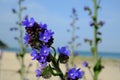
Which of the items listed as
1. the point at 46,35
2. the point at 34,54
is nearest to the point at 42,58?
the point at 34,54

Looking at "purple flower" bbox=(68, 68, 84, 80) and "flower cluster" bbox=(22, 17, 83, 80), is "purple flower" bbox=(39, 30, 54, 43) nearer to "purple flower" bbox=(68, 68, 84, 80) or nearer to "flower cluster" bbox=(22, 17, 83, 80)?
"flower cluster" bbox=(22, 17, 83, 80)

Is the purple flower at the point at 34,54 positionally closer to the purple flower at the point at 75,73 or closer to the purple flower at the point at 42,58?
the purple flower at the point at 42,58

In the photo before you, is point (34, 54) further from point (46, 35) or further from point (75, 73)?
point (75, 73)

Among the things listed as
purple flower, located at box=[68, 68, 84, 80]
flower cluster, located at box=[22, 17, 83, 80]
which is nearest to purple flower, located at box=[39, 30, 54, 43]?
flower cluster, located at box=[22, 17, 83, 80]

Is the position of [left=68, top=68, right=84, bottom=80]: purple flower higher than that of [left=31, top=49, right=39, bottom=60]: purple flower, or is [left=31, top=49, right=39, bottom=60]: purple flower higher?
[left=31, top=49, right=39, bottom=60]: purple flower

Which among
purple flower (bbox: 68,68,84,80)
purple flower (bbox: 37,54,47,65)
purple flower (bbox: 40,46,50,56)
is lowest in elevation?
purple flower (bbox: 68,68,84,80)

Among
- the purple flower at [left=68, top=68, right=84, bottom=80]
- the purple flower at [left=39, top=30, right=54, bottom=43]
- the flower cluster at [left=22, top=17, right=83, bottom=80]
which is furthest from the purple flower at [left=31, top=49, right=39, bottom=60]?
the purple flower at [left=68, top=68, right=84, bottom=80]

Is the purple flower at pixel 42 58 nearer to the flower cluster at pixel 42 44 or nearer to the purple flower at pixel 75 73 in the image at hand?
the flower cluster at pixel 42 44

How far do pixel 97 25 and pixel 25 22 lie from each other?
376cm

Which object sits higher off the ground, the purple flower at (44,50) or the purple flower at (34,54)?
the purple flower at (44,50)

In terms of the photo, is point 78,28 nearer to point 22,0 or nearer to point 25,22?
point 22,0

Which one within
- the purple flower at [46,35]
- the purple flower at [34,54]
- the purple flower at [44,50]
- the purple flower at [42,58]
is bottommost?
the purple flower at [42,58]

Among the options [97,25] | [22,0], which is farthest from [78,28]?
[97,25]

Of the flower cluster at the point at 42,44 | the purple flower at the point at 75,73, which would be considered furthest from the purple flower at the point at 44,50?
the purple flower at the point at 75,73
